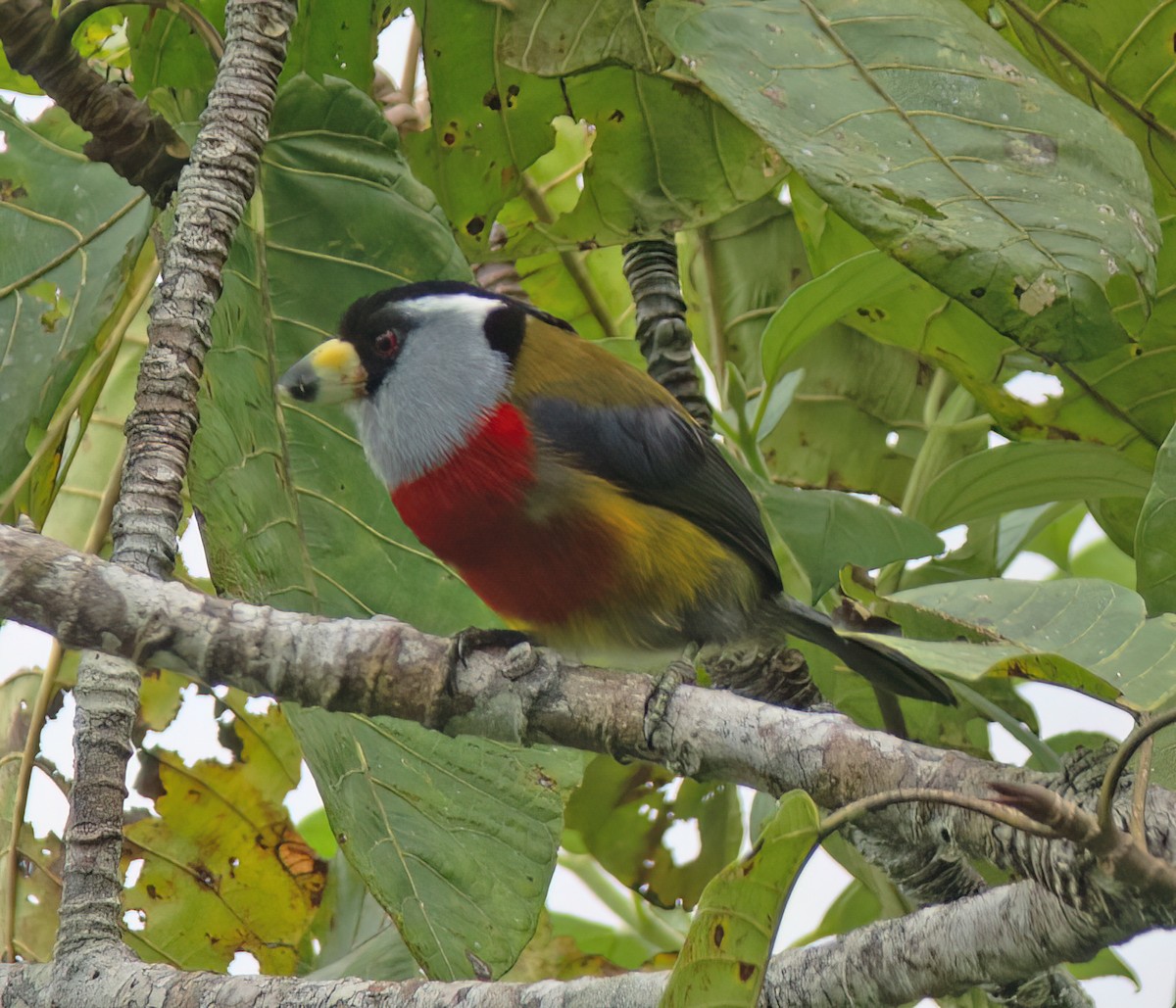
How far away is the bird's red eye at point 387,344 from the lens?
6.86 ft

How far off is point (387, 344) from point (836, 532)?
79cm

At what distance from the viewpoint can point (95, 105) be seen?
1.78m

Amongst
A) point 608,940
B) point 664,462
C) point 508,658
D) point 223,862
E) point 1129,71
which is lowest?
point 608,940

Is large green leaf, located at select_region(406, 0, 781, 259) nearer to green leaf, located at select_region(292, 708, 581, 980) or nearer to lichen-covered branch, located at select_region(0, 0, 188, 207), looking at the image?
lichen-covered branch, located at select_region(0, 0, 188, 207)

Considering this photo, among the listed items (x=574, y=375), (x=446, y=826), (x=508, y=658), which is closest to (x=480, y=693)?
(x=508, y=658)

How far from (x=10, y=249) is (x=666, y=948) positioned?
1634mm

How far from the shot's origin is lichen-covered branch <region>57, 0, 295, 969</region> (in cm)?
134

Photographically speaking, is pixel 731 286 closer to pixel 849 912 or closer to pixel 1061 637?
pixel 849 912

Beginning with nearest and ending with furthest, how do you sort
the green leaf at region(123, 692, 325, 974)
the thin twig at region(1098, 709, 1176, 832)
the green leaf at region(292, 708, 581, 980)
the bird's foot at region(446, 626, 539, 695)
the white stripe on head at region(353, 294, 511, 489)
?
the thin twig at region(1098, 709, 1176, 832)
the bird's foot at region(446, 626, 539, 695)
the green leaf at region(292, 708, 581, 980)
the white stripe on head at region(353, 294, 511, 489)
the green leaf at region(123, 692, 325, 974)

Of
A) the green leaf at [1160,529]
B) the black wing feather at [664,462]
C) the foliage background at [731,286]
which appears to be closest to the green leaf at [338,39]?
the foliage background at [731,286]

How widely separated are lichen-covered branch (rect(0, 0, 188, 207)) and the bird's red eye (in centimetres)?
38

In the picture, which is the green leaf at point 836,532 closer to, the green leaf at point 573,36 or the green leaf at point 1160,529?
the green leaf at point 1160,529

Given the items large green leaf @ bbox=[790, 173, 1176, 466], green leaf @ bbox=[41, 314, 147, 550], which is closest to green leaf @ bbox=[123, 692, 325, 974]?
green leaf @ bbox=[41, 314, 147, 550]

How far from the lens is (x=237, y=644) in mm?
1276
